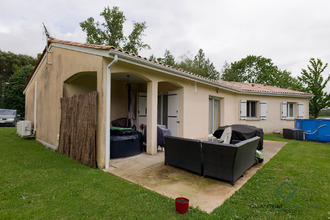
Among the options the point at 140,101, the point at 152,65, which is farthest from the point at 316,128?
the point at 152,65

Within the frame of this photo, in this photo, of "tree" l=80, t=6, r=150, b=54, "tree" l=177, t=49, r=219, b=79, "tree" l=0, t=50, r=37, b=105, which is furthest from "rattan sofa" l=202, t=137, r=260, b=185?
"tree" l=0, t=50, r=37, b=105

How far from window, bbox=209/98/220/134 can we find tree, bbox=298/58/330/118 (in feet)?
32.4

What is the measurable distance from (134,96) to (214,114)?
4.35 metres

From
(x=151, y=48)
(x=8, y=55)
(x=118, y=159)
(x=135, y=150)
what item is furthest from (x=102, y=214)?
(x=8, y=55)

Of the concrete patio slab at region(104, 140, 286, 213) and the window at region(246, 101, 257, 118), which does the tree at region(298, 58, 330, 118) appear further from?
the concrete patio slab at region(104, 140, 286, 213)

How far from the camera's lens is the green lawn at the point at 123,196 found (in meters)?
2.40

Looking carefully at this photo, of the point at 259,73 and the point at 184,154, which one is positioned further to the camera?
the point at 259,73

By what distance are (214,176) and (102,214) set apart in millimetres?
2165

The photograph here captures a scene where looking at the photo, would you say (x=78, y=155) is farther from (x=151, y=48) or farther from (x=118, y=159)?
(x=151, y=48)

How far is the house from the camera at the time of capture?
447 cm

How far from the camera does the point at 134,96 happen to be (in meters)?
7.80

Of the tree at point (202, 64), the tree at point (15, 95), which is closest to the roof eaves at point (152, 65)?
the tree at point (15, 95)

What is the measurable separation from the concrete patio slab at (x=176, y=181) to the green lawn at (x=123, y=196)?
0.59ft

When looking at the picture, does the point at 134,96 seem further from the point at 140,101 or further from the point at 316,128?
the point at 316,128
